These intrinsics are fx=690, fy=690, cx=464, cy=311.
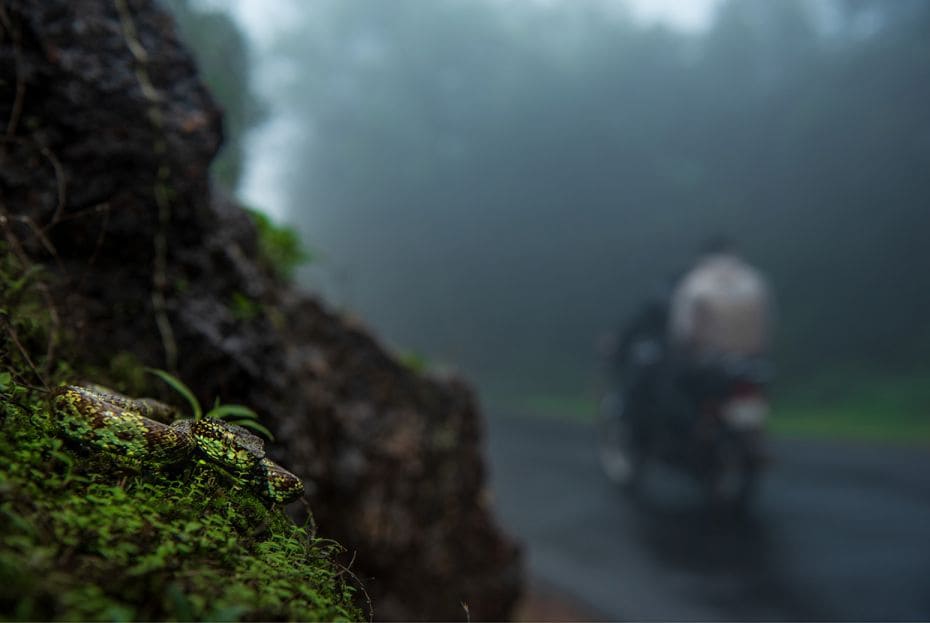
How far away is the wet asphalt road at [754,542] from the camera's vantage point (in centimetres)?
510

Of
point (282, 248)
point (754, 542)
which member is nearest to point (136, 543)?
point (282, 248)

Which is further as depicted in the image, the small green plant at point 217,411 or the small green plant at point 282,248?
the small green plant at point 282,248

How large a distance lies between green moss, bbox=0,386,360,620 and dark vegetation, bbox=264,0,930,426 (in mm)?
4416

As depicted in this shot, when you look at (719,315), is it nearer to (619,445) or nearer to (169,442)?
(619,445)

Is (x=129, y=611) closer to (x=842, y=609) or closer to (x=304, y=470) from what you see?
(x=304, y=470)

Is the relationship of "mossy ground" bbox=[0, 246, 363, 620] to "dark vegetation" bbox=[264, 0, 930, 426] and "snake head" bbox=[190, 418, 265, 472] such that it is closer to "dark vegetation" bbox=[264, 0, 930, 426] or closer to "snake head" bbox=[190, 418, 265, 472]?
"snake head" bbox=[190, 418, 265, 472]

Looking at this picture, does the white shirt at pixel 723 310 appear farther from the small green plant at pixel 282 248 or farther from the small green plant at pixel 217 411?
the small green plant at pixel 217 411

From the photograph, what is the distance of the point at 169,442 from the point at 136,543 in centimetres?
25

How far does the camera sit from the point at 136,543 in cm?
84

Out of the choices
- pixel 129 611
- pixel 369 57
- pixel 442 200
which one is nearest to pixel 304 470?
pixel 129 611

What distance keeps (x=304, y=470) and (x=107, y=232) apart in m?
1.03

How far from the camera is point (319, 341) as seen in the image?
3410 millimetres

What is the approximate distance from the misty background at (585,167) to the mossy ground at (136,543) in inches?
104

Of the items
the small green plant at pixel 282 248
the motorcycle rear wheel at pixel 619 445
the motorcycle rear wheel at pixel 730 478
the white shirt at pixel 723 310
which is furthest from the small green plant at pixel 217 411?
the motorcycle rear wheel at pixel 619 445
